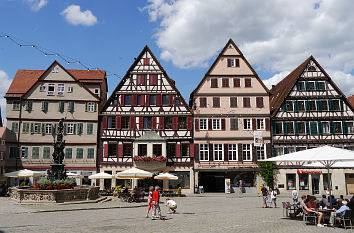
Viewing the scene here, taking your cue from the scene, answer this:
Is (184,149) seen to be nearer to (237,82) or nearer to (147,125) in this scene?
(147,125)

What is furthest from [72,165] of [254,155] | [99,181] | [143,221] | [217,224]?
[217,224]

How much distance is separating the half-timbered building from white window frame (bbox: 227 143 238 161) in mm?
4163

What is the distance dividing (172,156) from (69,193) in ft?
56.2

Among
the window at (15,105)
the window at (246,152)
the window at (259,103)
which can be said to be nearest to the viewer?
the window at (15,105)

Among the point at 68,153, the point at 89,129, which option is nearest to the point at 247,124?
the point at 89,129

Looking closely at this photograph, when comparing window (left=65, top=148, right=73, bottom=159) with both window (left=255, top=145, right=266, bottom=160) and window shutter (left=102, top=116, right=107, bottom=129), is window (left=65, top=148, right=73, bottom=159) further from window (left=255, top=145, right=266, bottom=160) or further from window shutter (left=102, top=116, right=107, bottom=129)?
window (left=255, top=145, right=266, bottom=160)

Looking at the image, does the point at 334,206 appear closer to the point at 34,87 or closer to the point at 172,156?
the point at 172,156

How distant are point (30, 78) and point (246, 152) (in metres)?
26.7

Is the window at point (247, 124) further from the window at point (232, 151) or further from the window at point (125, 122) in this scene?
the window at point (125, 122)

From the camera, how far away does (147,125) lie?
37188mm

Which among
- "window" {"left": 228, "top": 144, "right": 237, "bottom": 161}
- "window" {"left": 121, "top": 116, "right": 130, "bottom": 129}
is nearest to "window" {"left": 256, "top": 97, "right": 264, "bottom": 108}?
"window" {"left": 228, "top": 144, "right": 237, "bottom": 161}

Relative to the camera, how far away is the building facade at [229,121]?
→ 3669 centimetres

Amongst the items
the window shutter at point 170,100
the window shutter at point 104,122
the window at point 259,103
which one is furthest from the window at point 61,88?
the window at point 259,103

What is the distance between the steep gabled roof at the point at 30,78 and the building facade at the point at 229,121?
12627 millimetres
